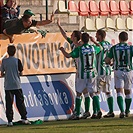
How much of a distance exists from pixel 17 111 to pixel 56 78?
1.44m

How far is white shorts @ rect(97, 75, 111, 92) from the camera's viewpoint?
48.1 ft

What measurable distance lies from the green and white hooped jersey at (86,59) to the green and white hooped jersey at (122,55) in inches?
16.9

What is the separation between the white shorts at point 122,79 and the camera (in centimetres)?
1409

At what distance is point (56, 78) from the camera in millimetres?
14852

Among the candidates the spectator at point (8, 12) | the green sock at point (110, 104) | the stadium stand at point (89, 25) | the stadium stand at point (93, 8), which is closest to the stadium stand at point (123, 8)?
the stadium stand at point (93, 8)

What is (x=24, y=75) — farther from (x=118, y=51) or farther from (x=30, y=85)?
(x=118, y=51)

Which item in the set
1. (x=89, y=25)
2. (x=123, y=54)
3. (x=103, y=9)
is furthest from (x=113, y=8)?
(x=123, y=54)

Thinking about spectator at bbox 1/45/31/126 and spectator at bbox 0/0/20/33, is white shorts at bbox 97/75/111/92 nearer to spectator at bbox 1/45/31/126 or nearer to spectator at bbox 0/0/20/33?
spectator at bbox 1/45/31/126

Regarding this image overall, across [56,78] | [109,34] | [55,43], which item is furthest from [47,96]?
[109,34]

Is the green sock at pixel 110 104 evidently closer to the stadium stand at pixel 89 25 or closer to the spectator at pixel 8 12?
the spectator at pixel 8 12

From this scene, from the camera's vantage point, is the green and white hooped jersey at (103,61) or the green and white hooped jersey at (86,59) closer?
the green and white hooped jersey at (86,59)

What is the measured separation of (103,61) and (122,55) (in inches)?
28.9

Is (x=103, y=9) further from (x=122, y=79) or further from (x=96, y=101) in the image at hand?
(x=96, y=101)

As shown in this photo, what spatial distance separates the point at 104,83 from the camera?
48.4 feet
